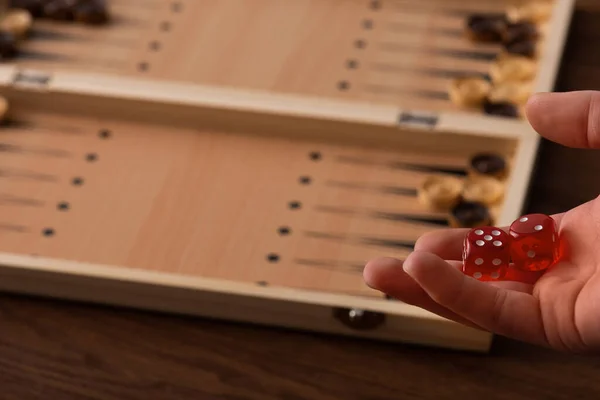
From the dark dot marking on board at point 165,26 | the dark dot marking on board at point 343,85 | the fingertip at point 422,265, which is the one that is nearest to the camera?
the fingertip at point 422,265

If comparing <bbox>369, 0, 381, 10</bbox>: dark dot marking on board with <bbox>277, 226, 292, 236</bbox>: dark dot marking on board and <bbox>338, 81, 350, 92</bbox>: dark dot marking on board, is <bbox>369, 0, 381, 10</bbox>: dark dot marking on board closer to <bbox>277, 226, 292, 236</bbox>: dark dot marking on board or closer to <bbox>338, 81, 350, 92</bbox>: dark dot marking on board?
<bbox>338, 81, 350, 92</bbox>: dark dot marking on board

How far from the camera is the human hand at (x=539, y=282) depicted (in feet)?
2.51

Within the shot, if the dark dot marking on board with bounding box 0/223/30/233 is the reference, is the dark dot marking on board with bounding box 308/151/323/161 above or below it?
above

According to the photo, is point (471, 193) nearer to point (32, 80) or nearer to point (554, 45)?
point (554, 45)

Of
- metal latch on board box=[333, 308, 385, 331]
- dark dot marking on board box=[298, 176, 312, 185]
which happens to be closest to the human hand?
metal latch on board box=[333, 308, 385, 331]

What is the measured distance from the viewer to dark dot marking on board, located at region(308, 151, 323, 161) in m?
1.29

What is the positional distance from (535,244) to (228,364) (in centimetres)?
40

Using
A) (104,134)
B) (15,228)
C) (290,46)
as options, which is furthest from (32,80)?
(290,46)

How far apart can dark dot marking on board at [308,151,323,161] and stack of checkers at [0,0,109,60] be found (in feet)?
1.55

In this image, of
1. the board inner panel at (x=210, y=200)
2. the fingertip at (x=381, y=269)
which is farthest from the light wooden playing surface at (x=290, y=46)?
the fingertip at (x=381, y=269)

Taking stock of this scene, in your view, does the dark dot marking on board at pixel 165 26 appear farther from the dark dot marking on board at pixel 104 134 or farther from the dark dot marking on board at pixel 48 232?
the dark dot marking on board at pixel 48 232

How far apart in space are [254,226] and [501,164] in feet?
1.09

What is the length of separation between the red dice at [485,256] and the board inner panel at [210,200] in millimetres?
258

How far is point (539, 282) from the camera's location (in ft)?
2.77
